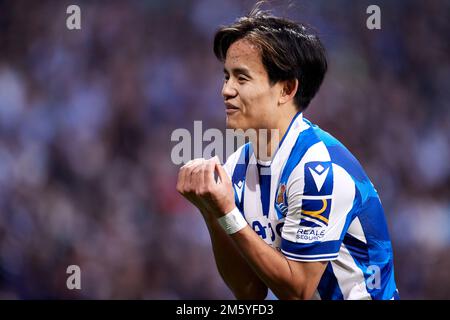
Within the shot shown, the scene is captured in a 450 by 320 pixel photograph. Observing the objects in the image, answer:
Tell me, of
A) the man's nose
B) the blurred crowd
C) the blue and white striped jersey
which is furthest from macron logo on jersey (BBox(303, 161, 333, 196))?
the blurred crowd

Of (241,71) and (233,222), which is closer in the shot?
(233,222)

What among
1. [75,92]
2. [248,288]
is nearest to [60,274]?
[75,92]

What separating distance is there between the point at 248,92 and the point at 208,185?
0.52m

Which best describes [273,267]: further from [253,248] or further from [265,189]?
[265,189]

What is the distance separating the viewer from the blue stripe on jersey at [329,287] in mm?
2586

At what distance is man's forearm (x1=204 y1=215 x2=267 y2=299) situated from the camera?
2877 mm

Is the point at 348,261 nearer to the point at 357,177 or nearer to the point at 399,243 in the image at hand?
the point at 357,177

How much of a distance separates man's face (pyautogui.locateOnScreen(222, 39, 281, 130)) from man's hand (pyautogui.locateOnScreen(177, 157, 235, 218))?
1.14ft

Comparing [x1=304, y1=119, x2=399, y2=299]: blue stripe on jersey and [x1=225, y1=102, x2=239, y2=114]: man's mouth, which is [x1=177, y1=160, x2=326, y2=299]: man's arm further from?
[x1=225, y1=102, x2=239, y2=114]: man's mouth

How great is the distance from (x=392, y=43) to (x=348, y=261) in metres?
3.42

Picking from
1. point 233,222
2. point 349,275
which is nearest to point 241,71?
point 233,222

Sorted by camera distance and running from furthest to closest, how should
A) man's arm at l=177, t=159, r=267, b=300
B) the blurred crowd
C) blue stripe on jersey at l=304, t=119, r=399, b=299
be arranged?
the blurred crowd
man's arm at l=177, t=159, r=267, b=300
blue stripe on jersey at l=304, t=119, r=399, b=299

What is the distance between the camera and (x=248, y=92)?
8.86ft
